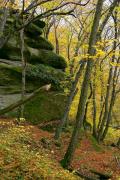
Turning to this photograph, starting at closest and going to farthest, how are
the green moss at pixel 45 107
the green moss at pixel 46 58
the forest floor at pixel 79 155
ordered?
the forest floor at pixel 79 155 < the green moss at pixel 45 107 < the green moss at pixel 46 58

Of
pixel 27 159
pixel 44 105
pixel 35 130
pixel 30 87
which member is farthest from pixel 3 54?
pixel 27 159

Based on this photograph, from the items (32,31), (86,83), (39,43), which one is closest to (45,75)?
(39,43)

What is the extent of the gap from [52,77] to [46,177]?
1764cm

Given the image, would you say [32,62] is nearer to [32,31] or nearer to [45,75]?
[45,75]

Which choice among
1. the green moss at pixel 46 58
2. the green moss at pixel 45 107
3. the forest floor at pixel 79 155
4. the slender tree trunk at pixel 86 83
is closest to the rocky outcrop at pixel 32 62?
the green moss at pixel 46 58

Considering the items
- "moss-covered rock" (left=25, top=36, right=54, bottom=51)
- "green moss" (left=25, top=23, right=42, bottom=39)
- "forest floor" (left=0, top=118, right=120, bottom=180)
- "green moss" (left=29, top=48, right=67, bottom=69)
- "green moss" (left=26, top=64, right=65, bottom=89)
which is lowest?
"forest floor" (left=0, top=118, right=120, bottom=180)

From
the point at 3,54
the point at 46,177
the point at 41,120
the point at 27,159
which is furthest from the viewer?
the point at 3,54

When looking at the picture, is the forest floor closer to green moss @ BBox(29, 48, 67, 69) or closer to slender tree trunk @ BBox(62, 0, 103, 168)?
slender tree trunk @ BBox(62, 0, 103, 168)

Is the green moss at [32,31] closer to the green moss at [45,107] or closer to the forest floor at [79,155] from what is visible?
the green moss at [45,107]

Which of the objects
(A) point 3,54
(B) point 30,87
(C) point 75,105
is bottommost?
(C) point 75,105

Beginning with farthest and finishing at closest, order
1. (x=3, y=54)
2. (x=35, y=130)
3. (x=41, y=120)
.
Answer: (x=3, y=54), (x=41, y=120), (x=35, y=130)

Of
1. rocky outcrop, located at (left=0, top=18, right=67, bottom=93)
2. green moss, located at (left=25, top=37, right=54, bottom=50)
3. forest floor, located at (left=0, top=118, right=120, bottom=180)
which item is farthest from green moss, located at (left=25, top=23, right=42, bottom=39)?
forest floor, located at (left=0, top=118, right=120, bottom=180)

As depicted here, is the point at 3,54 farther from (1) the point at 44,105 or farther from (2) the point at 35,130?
(2) the point at 35,130

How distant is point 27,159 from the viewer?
10383 mm
